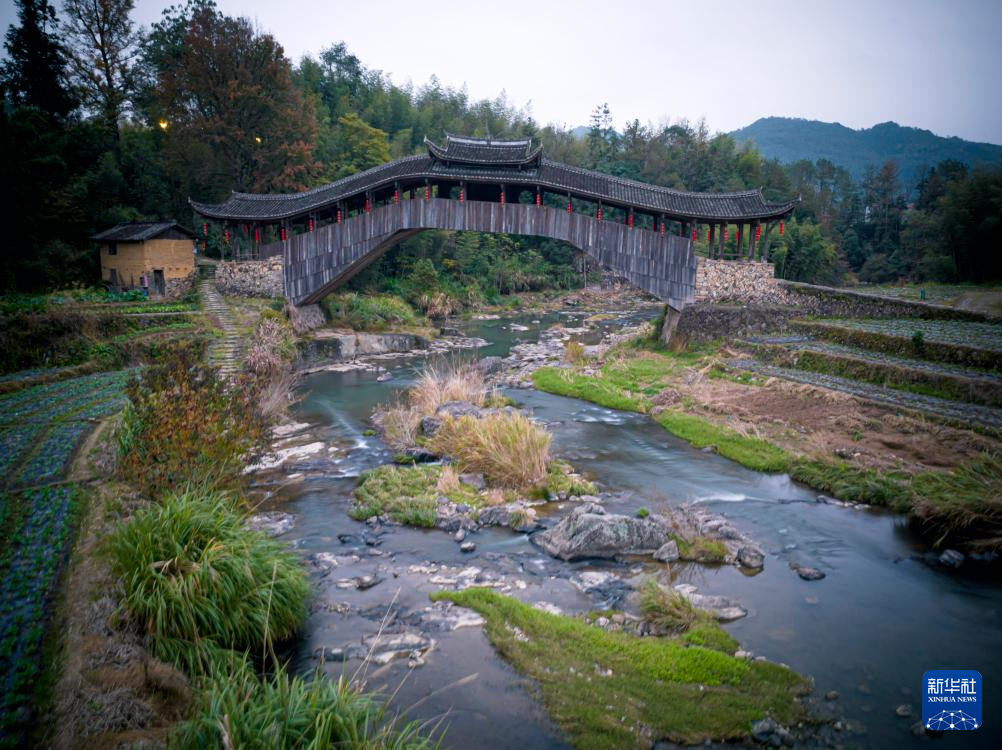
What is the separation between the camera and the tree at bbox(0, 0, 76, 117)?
92.7 ft

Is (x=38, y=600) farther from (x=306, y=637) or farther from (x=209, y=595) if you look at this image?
(x=306, y=637)

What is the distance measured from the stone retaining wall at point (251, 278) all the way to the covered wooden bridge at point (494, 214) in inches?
20.3

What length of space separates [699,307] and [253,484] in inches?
669

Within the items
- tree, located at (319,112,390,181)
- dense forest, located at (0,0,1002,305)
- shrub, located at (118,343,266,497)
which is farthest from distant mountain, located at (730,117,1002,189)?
shrub, located at (118,343,266,497)

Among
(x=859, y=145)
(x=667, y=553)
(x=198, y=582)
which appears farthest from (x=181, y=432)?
(x=859, y=145)

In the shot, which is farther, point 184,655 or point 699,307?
point 699,307

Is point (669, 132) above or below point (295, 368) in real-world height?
above

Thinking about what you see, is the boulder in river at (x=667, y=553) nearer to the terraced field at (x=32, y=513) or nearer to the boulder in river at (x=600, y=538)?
the boulder in river at (x=600, y=538)

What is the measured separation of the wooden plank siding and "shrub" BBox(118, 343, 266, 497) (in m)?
16.7

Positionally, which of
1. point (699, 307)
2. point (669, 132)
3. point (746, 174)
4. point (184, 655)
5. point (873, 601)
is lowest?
point (873, 601)

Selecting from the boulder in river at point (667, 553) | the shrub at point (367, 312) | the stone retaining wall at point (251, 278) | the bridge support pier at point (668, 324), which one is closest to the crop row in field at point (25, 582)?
the boulder in river at point (667, 553)

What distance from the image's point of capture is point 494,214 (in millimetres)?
24062

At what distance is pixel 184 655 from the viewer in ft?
17.5

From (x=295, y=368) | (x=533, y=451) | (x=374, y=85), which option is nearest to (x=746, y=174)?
(x=374, y=85)
